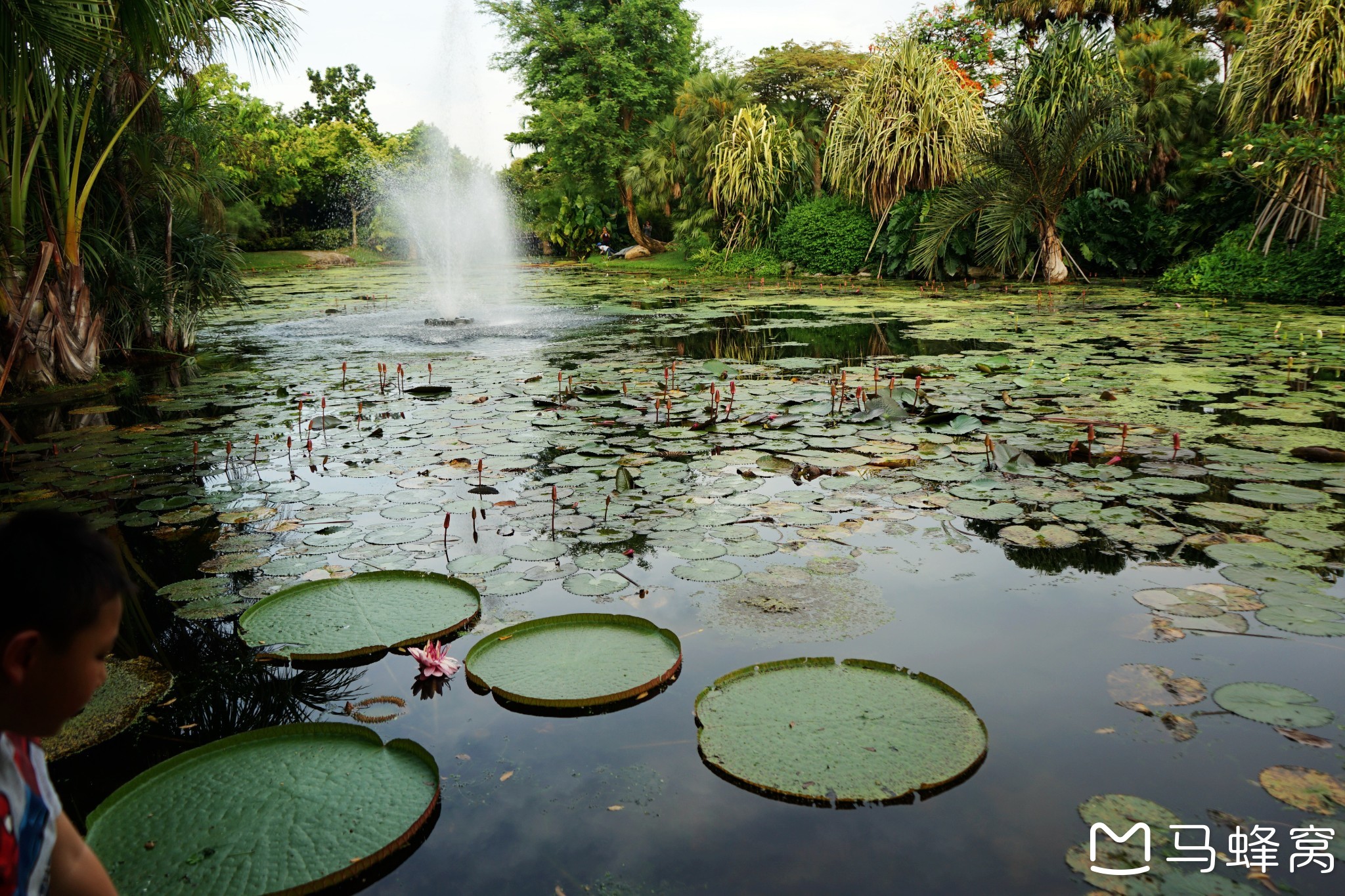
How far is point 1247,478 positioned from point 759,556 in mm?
2119

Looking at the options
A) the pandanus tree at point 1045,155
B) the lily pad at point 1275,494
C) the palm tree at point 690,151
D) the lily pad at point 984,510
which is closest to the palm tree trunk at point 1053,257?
the pandanus tree at point 1045,155

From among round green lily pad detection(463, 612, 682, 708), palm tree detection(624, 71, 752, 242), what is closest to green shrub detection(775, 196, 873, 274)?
palm tree detection(624, 71, 752, 242)

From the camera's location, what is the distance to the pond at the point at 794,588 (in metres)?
1.63

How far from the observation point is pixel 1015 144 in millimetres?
12203

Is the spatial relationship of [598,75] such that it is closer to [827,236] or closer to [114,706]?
[827,236]

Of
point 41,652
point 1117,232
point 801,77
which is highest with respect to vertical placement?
point 801,77

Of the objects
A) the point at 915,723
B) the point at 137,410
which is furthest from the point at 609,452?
the point at 137,410

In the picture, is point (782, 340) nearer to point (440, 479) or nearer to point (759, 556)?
point (440, 479)

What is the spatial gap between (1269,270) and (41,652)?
12.1m

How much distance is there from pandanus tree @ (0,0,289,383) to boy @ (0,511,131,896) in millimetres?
4599

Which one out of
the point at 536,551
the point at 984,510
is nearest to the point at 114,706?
the point at 536,551

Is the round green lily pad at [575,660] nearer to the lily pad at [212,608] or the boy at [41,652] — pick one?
the lily pad at [212,608]

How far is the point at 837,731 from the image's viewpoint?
73.7 inches

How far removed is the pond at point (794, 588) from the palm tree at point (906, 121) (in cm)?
920
